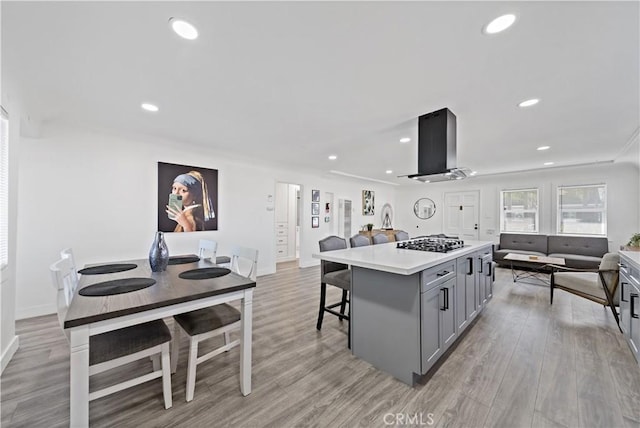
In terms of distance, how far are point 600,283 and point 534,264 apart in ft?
8.41

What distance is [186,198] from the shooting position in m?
4.20

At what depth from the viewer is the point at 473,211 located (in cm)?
745

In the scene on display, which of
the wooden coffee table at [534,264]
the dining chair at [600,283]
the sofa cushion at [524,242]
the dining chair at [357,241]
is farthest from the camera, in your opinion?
the sofa cushion at [524,242]

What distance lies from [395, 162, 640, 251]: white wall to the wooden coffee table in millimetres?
1410

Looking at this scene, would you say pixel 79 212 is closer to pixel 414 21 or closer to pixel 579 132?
pixel 414 21

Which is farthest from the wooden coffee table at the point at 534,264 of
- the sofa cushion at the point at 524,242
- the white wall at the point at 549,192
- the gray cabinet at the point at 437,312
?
the gray cabinet at the point at 437,312

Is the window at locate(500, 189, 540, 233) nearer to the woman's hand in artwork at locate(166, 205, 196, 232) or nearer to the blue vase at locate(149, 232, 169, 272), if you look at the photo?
the woman's hand in artwork at locate(166, 205, 196, 232)

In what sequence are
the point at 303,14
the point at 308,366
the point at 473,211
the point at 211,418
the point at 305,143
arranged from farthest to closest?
the point at 473,211
the point at 305,143
the point at 308,366
the point at 211,418
the point at 303,14

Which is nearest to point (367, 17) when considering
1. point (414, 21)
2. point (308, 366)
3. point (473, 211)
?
point (414, 21)

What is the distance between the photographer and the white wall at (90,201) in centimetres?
304

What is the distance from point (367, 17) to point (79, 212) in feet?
13.3

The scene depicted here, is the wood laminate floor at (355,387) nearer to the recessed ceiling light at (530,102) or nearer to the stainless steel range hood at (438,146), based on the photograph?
the stainless steel range hood at (438,146)

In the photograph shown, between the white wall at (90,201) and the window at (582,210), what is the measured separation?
7.70 m

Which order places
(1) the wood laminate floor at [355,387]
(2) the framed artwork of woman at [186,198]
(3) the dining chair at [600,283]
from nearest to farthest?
(1) the wood laminate floor at [355,387] → (3) the dining chair at [600,283] → (2) the framed artwork of woman at [186,198]
